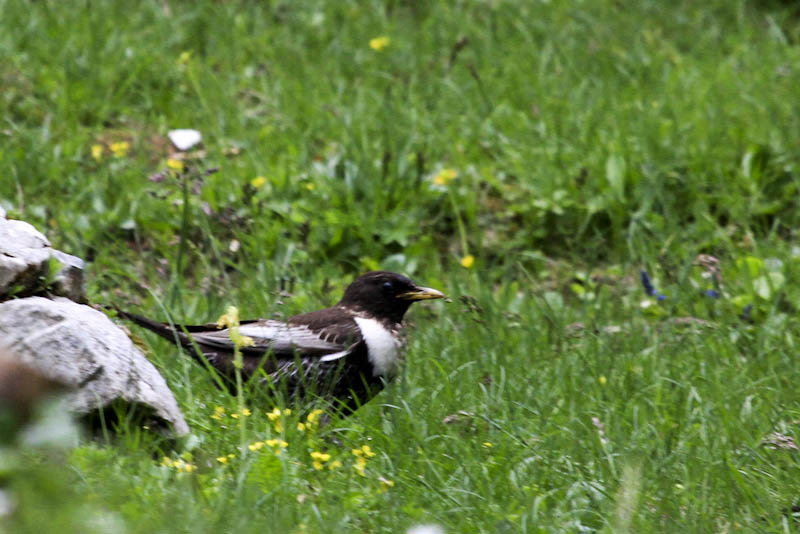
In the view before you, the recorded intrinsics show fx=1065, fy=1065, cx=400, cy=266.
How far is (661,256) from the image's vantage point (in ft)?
19.9

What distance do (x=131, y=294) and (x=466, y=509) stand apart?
107 inches

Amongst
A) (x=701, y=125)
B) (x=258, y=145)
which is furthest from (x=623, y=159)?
(x=258, y=145)

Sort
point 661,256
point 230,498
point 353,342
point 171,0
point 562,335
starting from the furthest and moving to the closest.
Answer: point 171,0 → point 661,256 → point 562,335 → point 353,342 → point 230,498

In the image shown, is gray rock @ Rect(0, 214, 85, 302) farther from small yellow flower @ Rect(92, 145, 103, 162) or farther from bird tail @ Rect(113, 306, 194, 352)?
small yellow flower @ Rect(92, 145, 103, 162)

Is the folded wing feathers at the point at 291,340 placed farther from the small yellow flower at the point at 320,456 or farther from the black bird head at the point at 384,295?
the small yellow flower at the point at 320,456

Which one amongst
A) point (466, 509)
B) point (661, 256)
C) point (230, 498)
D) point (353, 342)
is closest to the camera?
point (230, 498)

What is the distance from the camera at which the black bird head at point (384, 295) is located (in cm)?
471

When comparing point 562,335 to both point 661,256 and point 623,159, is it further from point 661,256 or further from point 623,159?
point 623,159

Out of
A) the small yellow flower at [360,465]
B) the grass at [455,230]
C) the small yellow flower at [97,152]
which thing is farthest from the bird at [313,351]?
the small yellow flower at [97,152]

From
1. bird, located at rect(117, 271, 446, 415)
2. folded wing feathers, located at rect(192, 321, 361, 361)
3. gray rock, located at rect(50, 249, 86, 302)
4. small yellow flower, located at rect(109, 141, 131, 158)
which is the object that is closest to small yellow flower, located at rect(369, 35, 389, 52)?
small yellow flower, located at rect(109, 141, 131, 158)

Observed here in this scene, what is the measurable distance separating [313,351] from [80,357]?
45.2 inches

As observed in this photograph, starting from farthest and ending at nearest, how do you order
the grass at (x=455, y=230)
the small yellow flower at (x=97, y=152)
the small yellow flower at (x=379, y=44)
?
1. the small yellow flower at (x=379, y=44)
2. the small yellow flower at (x=97, y=152)
3. the grass at (x=455, y=230)

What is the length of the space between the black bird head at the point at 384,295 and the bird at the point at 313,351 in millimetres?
89

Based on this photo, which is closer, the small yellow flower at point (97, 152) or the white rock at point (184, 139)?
the white rock at point (184, 139)
